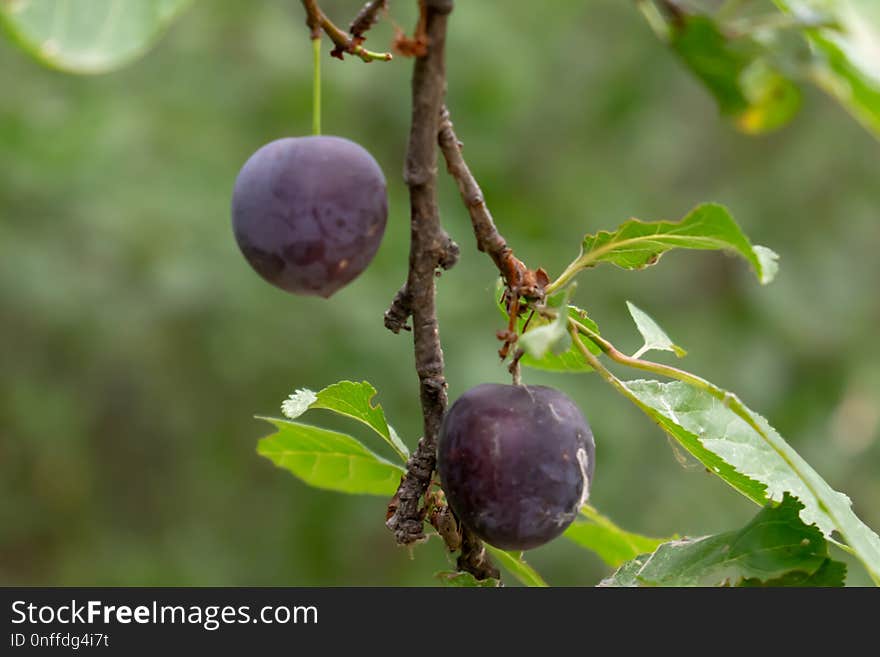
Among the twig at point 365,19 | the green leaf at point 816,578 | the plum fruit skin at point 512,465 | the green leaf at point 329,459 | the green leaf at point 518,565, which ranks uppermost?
the twig at point 365,19

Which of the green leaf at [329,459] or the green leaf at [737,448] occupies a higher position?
the green leaf at [737,448]

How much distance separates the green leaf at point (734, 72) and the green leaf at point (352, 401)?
23.2 inches

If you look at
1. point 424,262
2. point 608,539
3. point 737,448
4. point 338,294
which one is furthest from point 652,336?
point 338,294

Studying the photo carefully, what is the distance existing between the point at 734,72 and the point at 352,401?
679 millimetres

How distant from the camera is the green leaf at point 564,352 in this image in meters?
1.15

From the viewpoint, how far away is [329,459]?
1.43 metres

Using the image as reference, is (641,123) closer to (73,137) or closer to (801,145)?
(801,145)

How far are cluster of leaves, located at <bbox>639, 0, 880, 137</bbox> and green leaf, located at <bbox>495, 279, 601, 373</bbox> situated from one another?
0.33 m

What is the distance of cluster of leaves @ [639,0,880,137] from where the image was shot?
0.69 meters

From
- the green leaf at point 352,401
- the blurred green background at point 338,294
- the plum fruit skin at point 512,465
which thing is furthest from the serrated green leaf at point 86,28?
the blurred green background at point 338,294

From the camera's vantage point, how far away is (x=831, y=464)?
366 centimetres

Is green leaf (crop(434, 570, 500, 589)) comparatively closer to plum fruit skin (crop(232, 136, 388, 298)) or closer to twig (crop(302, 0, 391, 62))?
plum fruit skin (crop(232, 136, 388, 298))

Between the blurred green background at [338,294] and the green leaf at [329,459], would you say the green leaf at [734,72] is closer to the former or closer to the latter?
the green leaf at [329,459]
